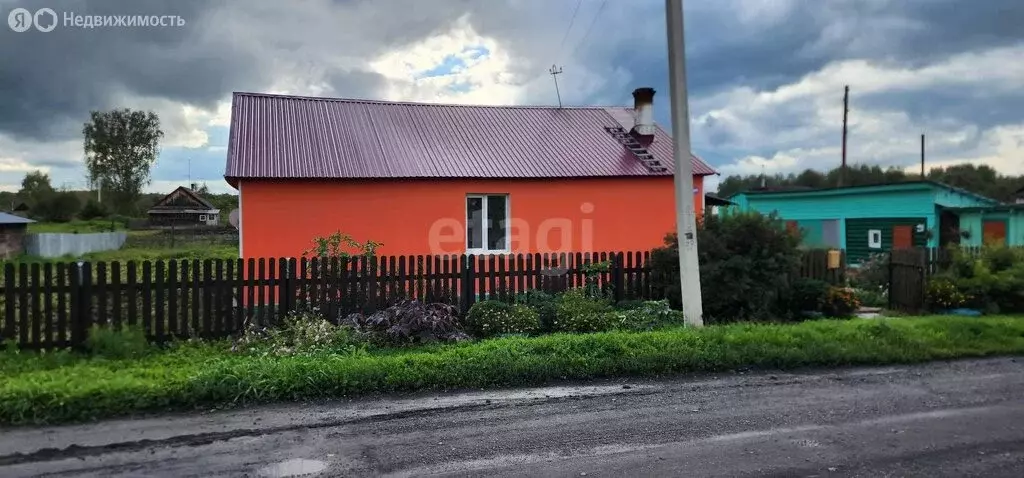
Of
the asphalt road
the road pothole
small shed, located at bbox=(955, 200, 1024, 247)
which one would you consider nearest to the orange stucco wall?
the asphalt road

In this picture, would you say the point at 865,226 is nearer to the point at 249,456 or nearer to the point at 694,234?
the point at 694,234

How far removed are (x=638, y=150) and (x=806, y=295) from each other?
19.2ft

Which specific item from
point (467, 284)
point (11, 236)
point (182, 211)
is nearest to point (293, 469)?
point (467, 284)

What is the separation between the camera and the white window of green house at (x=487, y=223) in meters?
13.6

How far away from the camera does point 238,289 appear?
876cm

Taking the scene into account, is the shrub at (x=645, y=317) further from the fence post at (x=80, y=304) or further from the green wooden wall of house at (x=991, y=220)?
the green wooden wall of house at (x=991, y=220)

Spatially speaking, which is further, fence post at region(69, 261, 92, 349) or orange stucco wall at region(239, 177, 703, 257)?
orange stucco wall at region(239, 177, 703, 257)

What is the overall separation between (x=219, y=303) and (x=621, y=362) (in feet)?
17.1

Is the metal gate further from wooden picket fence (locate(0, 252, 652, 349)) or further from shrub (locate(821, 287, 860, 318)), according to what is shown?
wooden picket fence (locate(0, 252, 652, 349))

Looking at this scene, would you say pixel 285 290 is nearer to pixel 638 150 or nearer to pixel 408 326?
pixel 408 326

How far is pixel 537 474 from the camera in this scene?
14.4 ft

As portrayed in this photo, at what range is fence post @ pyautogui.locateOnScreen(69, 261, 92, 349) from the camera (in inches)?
312

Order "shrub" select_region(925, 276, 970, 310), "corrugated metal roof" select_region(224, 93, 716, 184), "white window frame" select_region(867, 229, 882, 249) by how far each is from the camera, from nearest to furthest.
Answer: "shrub" select_region(925, 276, 970, 310) → "corrugated metal roof" select_region(224, 93, 716, 184) → "white window frame" select_region(867, 229, 882, 249)

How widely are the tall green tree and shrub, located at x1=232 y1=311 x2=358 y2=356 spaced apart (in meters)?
51.2
